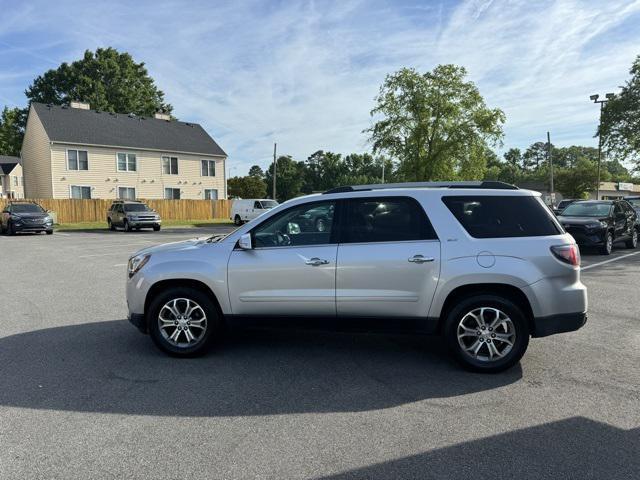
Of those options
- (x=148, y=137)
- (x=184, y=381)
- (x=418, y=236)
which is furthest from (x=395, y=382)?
(x=148, y=137)

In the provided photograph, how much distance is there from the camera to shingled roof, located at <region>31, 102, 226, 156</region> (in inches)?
1447

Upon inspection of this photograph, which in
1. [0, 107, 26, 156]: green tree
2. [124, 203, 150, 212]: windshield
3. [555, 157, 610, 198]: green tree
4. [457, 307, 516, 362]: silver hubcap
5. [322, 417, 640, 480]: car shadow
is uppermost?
[0, 107, 26, 156]: green tree

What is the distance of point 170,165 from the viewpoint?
41.1 meters

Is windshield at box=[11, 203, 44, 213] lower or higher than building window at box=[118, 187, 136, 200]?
lower

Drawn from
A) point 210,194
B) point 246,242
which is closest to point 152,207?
point 210,194

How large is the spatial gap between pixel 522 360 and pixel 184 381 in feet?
11.1

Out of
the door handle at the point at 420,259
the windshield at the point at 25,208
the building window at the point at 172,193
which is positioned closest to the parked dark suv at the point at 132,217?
the windshield at the point at 25,208

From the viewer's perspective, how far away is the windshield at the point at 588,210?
15.0 meters

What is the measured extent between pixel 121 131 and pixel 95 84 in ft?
70.8

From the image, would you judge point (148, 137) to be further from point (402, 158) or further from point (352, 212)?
point (352, 212)

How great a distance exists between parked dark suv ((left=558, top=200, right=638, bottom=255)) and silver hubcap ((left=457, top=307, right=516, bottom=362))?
10923mm

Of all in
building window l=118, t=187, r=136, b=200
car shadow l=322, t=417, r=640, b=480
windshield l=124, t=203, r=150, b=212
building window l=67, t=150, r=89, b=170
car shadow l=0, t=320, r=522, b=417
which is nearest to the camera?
car shadow l=322, t=417, r=640, b=480

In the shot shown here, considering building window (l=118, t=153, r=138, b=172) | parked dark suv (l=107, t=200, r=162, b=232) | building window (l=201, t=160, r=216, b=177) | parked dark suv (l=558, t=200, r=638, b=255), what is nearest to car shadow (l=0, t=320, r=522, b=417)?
parked dark suv (l=558, t=200, r=638, b=255)

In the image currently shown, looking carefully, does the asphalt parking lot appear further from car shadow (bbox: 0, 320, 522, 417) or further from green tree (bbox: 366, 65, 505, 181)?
green tree (bbox: 366, 65, 505, 181)
